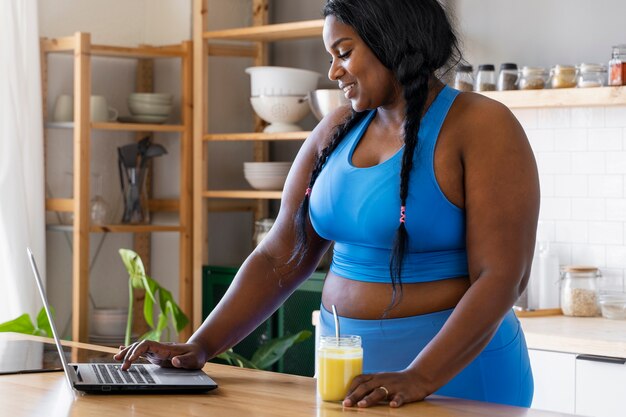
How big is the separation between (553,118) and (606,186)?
1.09ft

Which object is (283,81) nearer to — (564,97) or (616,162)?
(564,97)

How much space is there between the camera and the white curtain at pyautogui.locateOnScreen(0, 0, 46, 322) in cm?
434

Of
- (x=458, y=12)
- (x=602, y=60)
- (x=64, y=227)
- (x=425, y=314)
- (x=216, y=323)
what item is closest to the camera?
(x=425, y=314)

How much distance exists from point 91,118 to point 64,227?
491mm

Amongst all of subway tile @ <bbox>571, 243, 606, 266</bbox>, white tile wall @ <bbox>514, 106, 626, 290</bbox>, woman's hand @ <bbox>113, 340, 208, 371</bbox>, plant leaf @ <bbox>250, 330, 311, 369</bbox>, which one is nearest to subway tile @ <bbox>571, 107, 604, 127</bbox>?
white tile wall @ <bbox>514, 106, 626, 290</bbox>

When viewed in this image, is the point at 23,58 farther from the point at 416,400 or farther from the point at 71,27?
the point at 416,400

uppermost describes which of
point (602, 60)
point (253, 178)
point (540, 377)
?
point (602, 60)

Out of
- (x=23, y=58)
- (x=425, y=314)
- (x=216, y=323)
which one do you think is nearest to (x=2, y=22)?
(x=23, y=58)

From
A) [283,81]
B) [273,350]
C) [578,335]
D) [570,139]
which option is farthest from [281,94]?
[578,335]

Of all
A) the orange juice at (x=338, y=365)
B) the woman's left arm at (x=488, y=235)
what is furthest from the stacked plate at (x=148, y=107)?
the orange juice at (x=338, y=365)

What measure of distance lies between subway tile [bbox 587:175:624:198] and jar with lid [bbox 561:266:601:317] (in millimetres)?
292

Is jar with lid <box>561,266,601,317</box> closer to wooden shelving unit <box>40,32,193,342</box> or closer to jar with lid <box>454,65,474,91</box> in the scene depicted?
jar with lid <box>454,65,474,91</box>

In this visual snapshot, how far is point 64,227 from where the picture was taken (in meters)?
4.55

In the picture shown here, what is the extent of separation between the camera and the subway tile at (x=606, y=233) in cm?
388
